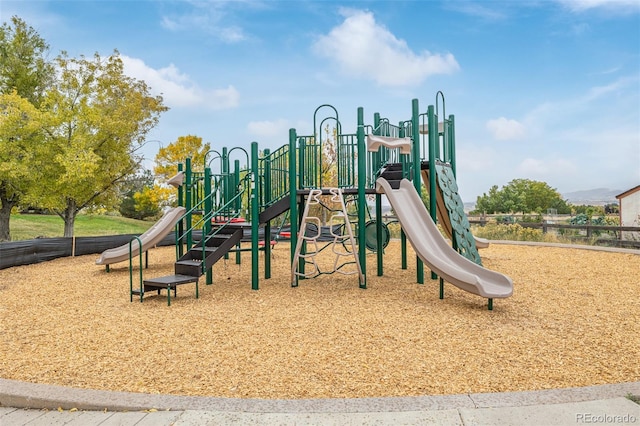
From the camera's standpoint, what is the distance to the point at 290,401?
3123mm

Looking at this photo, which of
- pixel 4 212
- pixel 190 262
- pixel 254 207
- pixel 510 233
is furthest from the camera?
pixel 510 233

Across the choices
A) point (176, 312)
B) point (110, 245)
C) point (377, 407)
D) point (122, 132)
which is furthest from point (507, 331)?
point (122, 132)

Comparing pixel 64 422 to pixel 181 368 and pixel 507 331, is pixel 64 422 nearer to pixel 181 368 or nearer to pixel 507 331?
pixel 181 368

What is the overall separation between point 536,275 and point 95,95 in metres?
18.6

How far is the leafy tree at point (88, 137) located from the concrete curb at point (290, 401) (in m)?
13.9

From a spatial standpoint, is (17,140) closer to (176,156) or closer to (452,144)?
(176,156)

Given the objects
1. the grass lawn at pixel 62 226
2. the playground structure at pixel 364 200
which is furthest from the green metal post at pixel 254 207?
the grass lawn at pixel 62 226

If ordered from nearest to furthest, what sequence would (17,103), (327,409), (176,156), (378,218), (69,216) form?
(327,409) → (378,218) → (17,103) → (69,216) → (176,156)

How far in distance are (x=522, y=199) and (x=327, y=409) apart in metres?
75.8

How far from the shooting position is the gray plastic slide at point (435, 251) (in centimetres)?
605

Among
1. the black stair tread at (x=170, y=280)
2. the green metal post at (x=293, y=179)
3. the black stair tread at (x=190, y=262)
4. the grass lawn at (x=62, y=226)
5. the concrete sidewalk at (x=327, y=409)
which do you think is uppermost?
the green metal post at (x=293, y=179)

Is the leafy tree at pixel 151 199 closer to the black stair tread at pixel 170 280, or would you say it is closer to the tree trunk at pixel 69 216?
the tree trunk at pixel 69 216

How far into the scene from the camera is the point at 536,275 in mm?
8867

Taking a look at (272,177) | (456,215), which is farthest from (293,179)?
(456,215)
